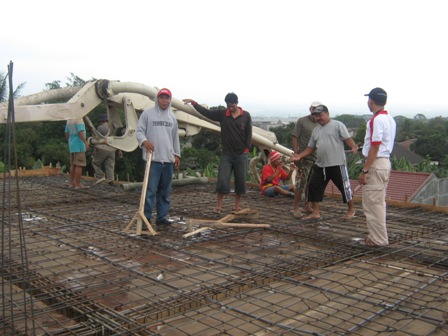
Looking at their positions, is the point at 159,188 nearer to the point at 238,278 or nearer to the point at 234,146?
the point at 234,146

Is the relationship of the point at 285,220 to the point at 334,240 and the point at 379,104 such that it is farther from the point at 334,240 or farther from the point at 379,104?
the point at 379,104

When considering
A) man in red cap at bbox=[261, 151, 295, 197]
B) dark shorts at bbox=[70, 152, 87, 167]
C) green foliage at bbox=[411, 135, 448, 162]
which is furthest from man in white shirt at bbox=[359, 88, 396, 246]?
green foliage at bbox=[411, 135, 448, 162]

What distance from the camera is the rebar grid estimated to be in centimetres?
258

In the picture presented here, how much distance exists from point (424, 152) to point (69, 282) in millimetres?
51163

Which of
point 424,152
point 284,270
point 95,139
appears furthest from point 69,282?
point 424,152

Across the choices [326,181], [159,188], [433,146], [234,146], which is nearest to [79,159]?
[159,188]

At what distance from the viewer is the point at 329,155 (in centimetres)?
519

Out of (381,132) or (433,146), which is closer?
(381,132)

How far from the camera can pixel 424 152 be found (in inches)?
1949

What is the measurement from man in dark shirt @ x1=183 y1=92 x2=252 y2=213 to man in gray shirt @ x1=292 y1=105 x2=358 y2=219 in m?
0.88

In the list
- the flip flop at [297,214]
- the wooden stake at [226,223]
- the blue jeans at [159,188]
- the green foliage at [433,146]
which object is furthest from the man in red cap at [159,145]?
the green foliage at [433,146]

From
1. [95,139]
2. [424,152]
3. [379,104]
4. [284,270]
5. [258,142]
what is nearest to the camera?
[284,270]

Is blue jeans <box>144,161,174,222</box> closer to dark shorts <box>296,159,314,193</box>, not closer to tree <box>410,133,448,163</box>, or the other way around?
dark shorts <box>296,159,314,193</box>

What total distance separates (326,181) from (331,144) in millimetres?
425
